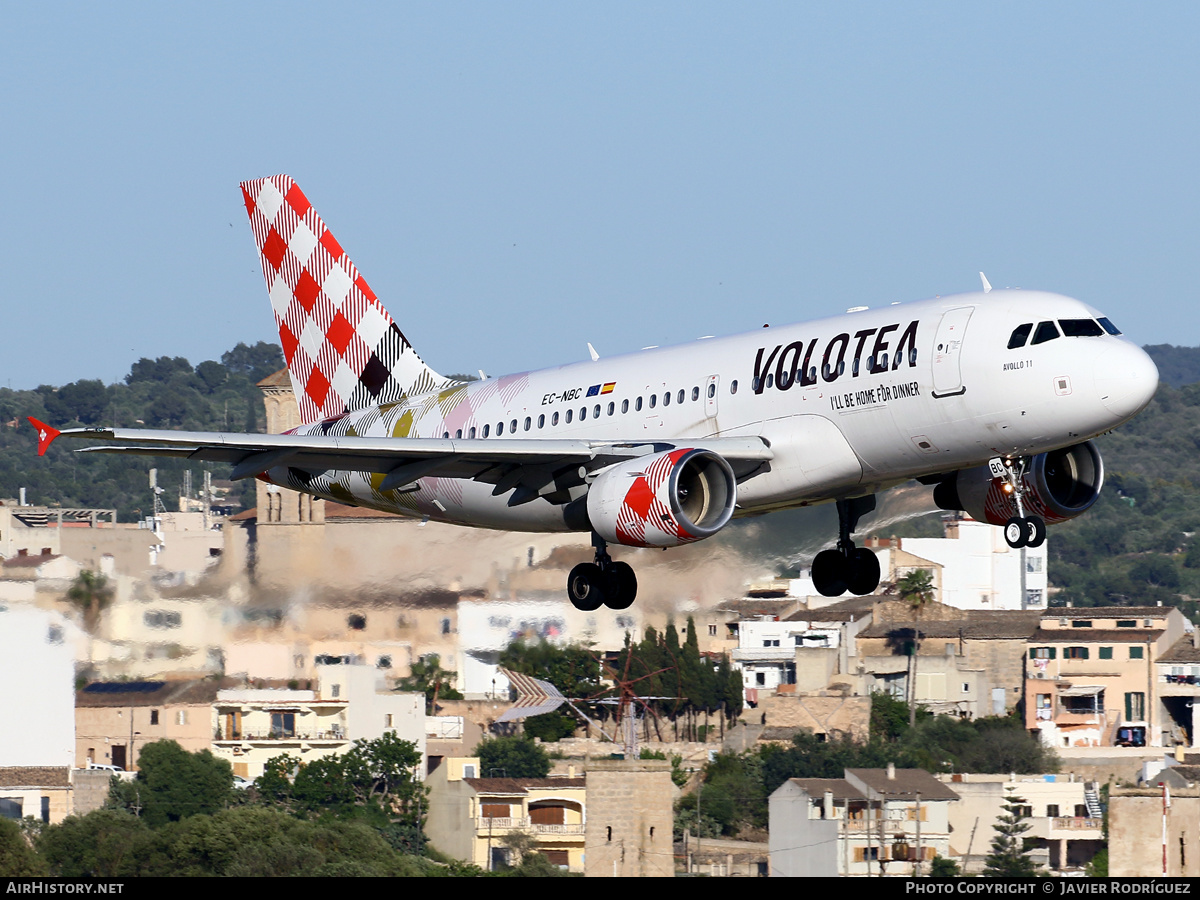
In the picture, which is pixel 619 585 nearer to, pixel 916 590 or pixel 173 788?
pixel 173 788

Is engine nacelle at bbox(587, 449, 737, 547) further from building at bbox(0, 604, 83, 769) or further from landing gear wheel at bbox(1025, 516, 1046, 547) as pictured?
building at bbox(0, 604, 83, 769)

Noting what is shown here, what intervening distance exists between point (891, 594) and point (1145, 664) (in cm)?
1628

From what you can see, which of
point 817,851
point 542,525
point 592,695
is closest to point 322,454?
point 542,525

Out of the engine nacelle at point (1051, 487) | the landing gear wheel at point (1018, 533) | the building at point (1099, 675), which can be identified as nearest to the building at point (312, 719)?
the engine nacelle at point (1051, 487)

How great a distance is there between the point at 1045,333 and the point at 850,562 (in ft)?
25.5

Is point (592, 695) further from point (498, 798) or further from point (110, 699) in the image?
point (110, 699)

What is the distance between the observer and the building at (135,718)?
170 feet

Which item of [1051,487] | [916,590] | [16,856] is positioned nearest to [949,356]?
[1051,487]

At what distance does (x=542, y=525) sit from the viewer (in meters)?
34.0

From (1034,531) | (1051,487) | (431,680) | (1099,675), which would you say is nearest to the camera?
(1034,531)

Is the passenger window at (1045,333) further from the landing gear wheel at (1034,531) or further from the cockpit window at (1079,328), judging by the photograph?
the landing gear wheel at (1034,531)

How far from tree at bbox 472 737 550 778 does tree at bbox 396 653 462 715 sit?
37.9ft

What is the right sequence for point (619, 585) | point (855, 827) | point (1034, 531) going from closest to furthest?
point (1034, 531) < point (619, 585) < point (855, 827)

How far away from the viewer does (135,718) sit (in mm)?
61344
